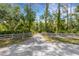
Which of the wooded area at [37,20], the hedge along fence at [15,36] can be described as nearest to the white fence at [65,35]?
the wooded area at [37,20]

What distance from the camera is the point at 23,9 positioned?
Result: 17.1 feet

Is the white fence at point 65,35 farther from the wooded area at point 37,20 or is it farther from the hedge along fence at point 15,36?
the hedge along fence at point 15,36

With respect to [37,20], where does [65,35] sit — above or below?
below

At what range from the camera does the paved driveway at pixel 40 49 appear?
515 centimetres

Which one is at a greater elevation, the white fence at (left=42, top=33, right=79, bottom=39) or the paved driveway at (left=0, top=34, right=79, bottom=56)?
the white fence at (left=42, top=33, right=79, bottom=39)

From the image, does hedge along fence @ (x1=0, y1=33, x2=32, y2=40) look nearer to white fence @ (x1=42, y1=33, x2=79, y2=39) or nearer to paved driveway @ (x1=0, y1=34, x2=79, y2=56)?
paved driveway @ (x1=0, y1=34, x2=79, y2=56)

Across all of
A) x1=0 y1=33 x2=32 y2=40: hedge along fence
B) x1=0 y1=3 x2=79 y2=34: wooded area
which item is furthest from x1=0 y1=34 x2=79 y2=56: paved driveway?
x1=0 y1=3 x2=79 y2=34: wooded area

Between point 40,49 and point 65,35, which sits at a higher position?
point 65,35

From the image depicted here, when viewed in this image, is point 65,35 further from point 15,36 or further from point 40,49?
point 15,36

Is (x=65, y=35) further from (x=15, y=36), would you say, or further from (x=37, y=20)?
(x=15, y=36)

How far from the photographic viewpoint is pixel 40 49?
17.1 feet

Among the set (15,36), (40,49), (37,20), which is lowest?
(40,49)

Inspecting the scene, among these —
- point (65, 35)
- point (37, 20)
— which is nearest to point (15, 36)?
point (37, 20)

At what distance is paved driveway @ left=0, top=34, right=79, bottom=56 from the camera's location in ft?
16.9
